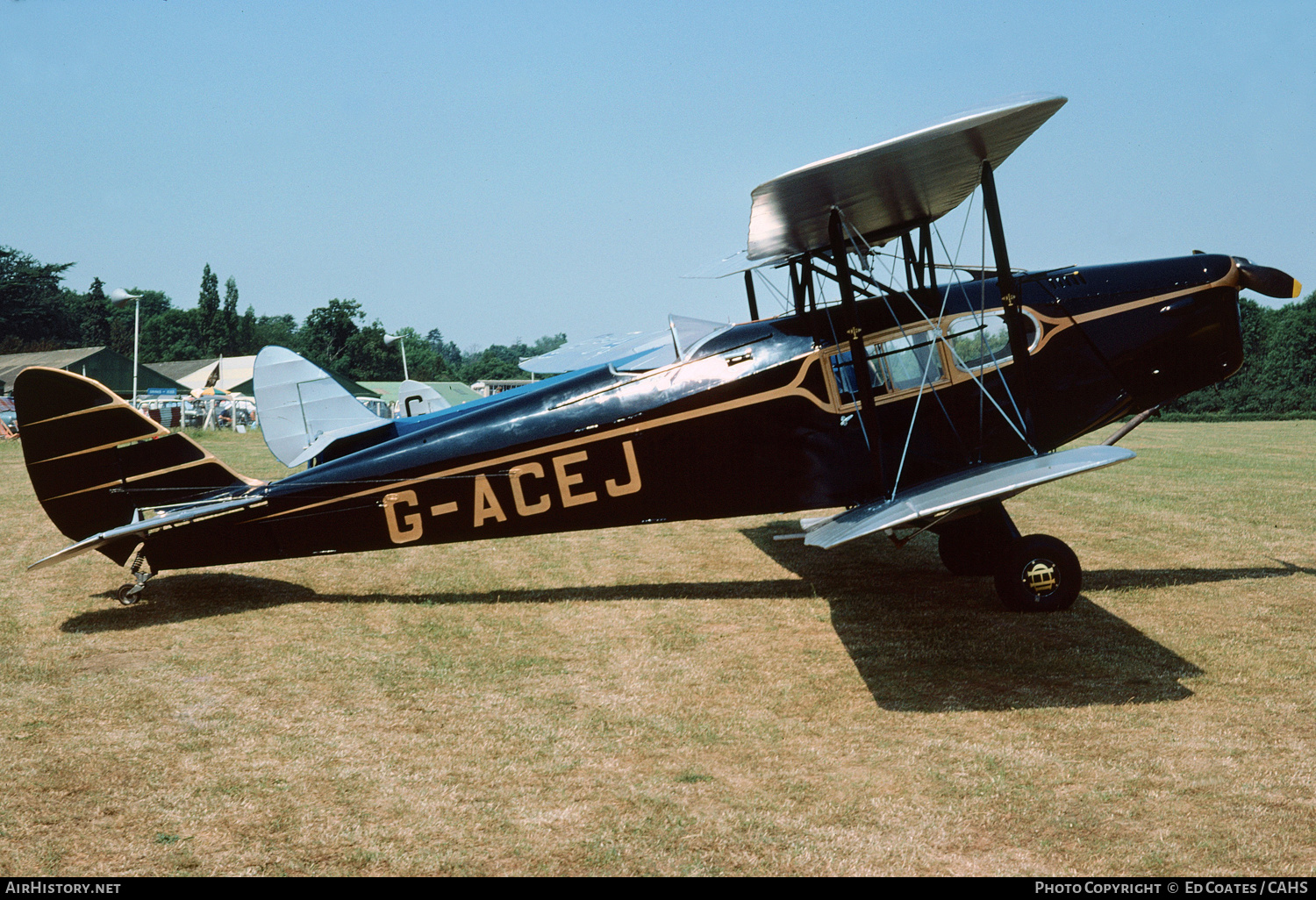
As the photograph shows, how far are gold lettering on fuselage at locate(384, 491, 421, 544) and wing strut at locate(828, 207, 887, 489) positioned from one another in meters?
3.49

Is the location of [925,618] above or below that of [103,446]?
below

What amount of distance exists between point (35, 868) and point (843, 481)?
5.40m

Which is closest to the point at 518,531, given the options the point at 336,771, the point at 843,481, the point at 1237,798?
the point at 843,481

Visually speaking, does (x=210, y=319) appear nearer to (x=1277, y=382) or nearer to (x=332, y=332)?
(x=332, y=332)

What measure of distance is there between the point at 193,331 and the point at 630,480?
417ft

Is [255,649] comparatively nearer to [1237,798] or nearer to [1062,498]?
[1237,798]

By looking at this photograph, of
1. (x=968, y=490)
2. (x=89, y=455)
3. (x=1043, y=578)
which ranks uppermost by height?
(x=89, y=455)

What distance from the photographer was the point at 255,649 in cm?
614

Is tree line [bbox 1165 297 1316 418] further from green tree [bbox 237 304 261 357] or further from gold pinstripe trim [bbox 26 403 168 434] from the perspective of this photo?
green tree [bbox 237 304 261 357]

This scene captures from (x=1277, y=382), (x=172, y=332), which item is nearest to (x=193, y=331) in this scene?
(x=172, y=332)

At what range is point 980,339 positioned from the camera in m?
6.94

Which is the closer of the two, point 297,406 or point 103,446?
point 103,446

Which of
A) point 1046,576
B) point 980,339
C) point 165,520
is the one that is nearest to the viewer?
point 1046,576

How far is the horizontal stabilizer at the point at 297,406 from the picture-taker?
1116cm
